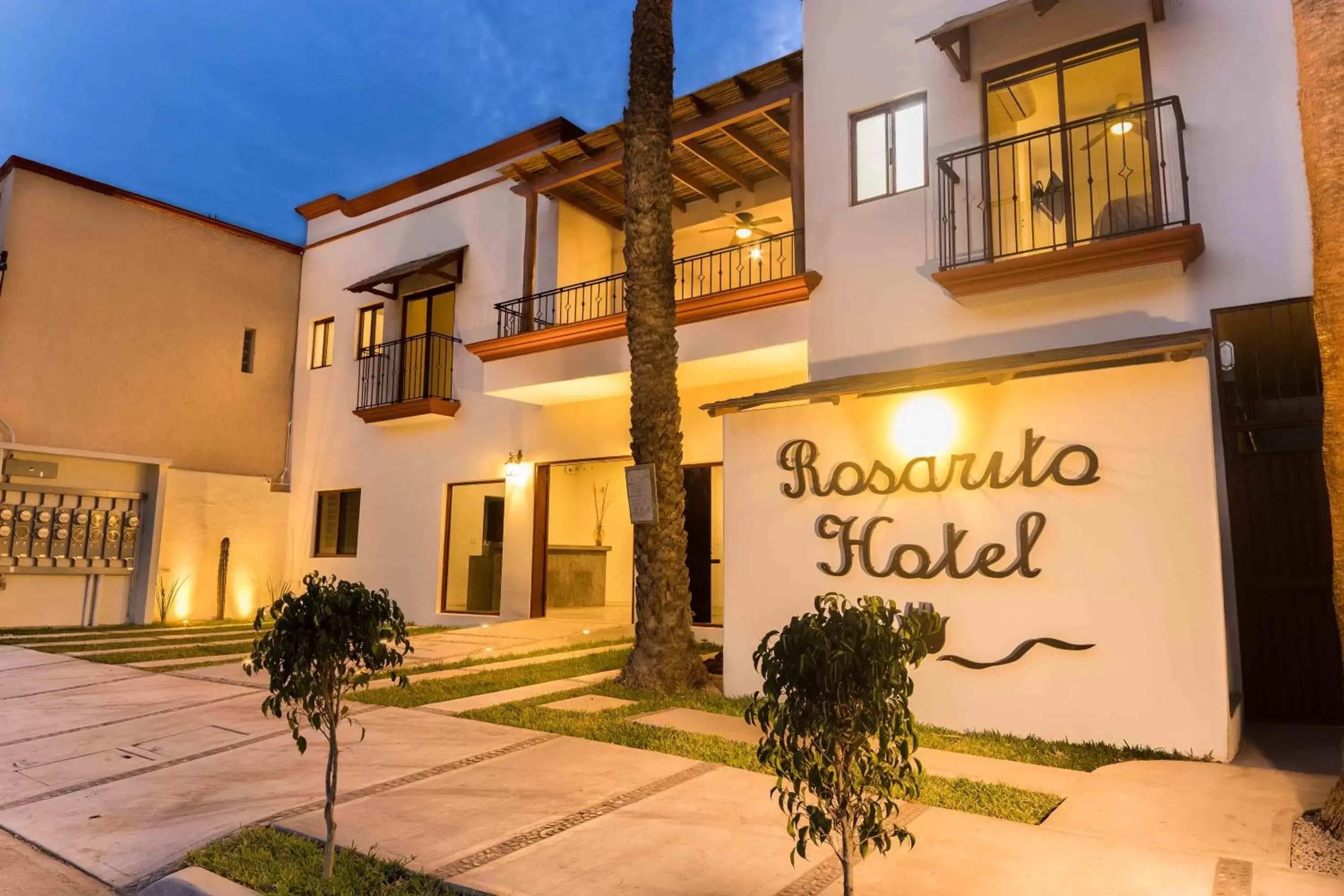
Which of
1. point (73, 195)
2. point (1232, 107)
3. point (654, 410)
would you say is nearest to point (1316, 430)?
point (1232, 107)

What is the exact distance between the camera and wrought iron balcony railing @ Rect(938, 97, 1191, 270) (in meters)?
6.79

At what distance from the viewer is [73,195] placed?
1365 centimetres

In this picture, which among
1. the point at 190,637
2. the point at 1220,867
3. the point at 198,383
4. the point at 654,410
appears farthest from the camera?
the point at 198,383

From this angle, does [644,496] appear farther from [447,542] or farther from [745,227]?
[447,542]

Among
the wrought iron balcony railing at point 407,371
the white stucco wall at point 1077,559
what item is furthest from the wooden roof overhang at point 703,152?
the white stucco wall at point 1077,559

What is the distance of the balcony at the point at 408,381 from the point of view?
44.4ft

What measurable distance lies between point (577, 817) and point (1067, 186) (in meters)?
6.33

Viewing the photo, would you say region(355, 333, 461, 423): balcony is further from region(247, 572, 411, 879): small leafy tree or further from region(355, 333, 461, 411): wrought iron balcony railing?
region(247, 572, 411, 879): small leafy tree

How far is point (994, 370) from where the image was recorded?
18.0ft

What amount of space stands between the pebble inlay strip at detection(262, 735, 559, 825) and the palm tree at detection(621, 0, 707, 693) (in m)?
1.74

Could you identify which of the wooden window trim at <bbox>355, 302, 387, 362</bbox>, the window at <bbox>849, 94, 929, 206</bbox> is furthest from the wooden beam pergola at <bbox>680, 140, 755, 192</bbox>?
the wooden window trim at <bbox>355, 302, 387, 362</bbox>

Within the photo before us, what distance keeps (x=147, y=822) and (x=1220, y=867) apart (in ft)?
16.0

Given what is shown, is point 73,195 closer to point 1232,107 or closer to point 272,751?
point 272,751

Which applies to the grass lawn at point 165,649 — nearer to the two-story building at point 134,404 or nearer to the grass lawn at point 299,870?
the two-story building at point 134,404
